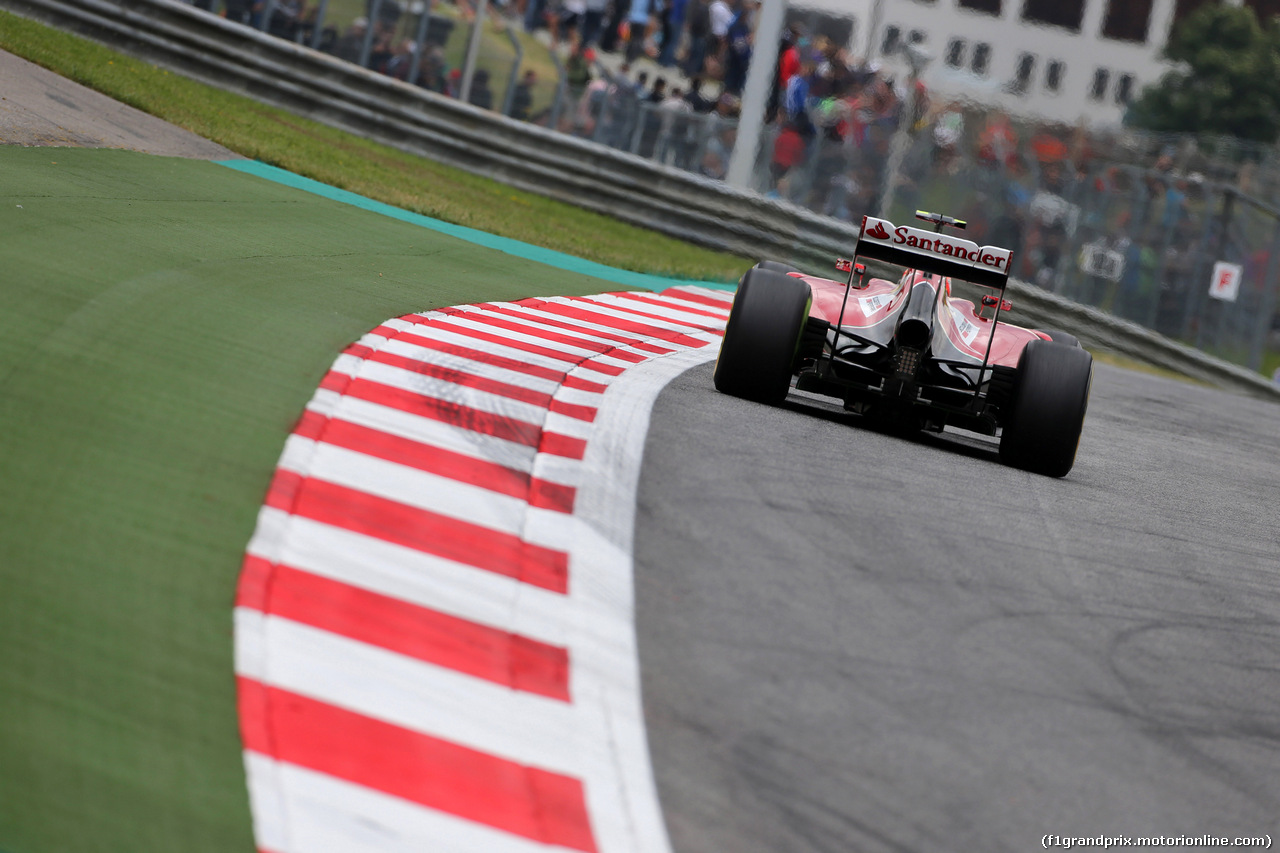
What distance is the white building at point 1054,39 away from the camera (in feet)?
129

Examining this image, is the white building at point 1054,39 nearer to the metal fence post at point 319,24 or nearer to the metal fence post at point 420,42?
the metal fence post at point 420,42

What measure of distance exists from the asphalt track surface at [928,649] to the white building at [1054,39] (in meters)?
33.9

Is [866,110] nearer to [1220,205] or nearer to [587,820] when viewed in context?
[1220,205]

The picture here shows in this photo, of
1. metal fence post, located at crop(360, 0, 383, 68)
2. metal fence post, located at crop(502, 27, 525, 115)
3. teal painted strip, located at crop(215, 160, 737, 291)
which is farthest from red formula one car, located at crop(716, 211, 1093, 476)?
metal fence post, located at crop(360, 0, 383, 68)

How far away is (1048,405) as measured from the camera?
6.63 meters

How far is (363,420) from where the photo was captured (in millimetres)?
5156

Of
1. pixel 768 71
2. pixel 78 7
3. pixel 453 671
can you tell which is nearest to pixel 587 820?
pixel 453 671

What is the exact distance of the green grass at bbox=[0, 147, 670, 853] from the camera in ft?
9.46

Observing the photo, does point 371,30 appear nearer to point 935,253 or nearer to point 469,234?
point 469,234

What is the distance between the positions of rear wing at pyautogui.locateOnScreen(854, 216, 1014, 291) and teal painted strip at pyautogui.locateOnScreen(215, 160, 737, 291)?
5.56 m

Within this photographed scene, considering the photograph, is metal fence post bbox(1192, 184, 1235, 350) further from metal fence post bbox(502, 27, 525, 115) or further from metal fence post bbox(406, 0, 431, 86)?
metal fence post bbox(406, 0, 431, 86)

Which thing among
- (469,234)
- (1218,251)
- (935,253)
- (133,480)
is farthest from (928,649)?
(1218,251)

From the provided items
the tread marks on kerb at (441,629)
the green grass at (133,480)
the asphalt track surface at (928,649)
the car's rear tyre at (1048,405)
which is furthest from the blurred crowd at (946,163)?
the tread marks on kerb at (441,629)

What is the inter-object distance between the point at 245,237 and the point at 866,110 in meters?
10.3
